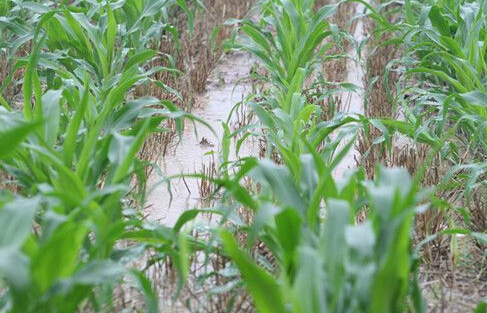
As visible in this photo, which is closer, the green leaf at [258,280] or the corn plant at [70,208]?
the corn plant at [70,208]

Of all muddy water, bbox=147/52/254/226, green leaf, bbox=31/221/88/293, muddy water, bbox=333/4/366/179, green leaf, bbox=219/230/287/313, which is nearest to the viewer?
green leaf, bbox=31/221/88/293

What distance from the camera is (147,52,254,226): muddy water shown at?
11.4 ft

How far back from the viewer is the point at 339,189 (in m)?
2.36

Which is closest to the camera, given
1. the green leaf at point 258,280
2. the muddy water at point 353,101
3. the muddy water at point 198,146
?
the green leaf at point 258,280

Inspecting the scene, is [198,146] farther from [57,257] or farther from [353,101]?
[57,257]

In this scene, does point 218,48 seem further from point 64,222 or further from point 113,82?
point 64,222

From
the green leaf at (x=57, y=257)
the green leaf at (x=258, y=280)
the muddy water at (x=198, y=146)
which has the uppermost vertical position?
the muddy water at (x=198, y=146)

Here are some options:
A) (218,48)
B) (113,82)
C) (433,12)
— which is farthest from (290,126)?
(218,48)

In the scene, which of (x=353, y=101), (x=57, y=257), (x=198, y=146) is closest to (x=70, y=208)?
(x=57, y=257)

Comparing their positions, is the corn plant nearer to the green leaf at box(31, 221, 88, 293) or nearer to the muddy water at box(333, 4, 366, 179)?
the green leaf at box(31, 221, 88, 293)

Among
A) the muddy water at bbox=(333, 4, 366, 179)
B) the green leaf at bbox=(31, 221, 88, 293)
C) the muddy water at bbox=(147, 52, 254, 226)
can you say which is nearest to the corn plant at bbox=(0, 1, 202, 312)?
the green leaf at bbox=(31, 221, 88, 293)

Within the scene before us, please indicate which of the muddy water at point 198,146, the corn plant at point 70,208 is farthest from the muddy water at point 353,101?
the corn plant at point 70,208

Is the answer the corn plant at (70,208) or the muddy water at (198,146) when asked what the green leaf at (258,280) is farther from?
the muddy water at (198,146)

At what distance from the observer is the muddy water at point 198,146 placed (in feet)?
11.4
